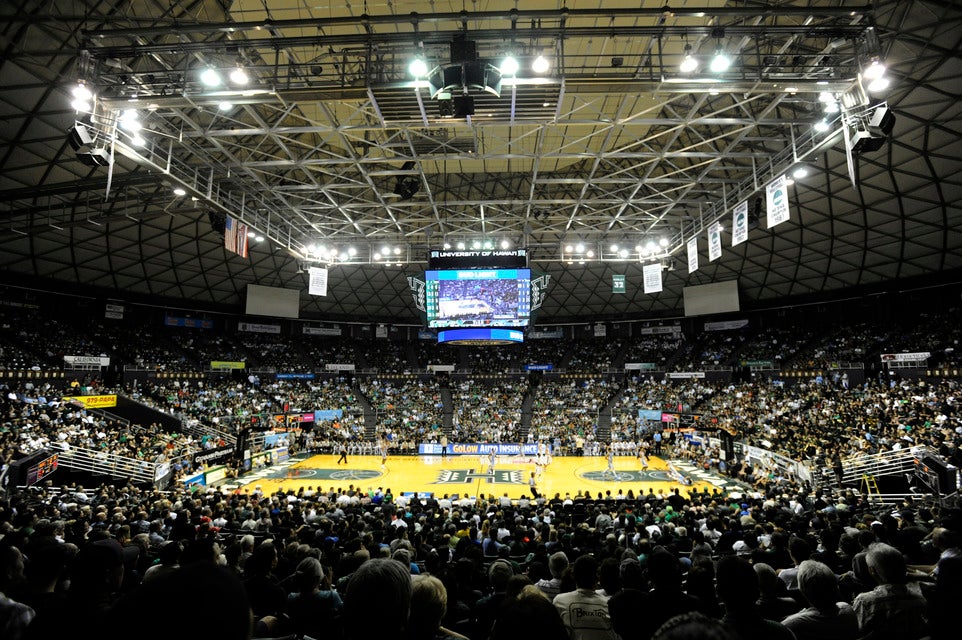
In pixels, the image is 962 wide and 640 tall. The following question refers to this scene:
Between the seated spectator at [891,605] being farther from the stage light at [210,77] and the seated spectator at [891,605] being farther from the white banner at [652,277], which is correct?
the white banner at [652,277]

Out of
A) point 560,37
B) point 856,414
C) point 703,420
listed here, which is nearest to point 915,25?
point 560,37

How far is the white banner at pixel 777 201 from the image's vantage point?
49.2 ft

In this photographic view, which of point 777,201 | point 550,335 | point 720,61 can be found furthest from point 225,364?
point 720,61

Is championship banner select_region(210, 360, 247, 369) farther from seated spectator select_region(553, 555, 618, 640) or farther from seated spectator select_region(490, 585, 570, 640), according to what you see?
seated spectator select_region(490, 585, 570, 640)

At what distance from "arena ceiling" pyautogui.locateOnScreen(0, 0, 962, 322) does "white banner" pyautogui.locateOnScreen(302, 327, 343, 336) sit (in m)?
9.93

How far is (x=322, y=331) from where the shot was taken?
149 feet

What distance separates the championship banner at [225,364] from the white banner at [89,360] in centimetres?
767

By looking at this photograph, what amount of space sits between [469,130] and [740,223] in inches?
432

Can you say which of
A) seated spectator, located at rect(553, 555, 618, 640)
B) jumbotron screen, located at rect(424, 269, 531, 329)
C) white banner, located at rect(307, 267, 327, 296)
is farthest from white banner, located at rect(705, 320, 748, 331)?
seated spectator, located at rect(553, 555, 618, 640)

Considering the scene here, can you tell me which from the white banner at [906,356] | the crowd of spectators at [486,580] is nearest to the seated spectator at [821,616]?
the crowd of spectators at [486,580]

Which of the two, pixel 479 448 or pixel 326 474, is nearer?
pixel 326 474

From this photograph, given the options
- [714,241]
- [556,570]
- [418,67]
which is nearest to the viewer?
[556,570]

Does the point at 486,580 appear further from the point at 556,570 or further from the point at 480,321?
the point at 480,321

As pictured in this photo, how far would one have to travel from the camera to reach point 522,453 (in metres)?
31.1
